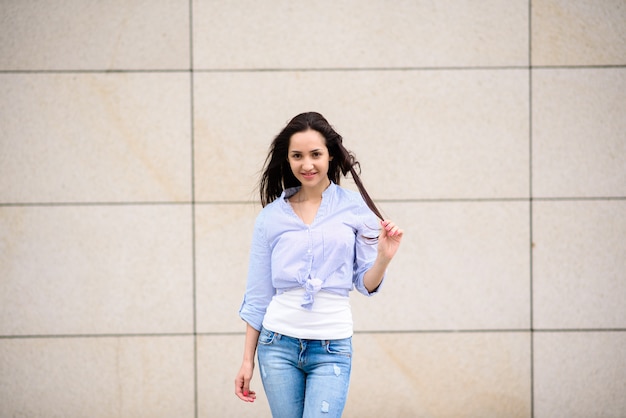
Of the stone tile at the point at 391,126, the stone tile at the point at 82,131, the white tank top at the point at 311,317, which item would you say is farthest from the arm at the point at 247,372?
the stone tile at the point at 82,131

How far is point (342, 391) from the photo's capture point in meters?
2.52

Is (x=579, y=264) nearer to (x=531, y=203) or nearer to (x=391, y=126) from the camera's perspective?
(x=531, y=203)

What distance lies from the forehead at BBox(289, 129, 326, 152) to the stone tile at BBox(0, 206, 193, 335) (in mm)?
1817

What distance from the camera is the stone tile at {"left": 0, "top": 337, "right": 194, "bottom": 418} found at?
421cm

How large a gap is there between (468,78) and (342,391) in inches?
98.2

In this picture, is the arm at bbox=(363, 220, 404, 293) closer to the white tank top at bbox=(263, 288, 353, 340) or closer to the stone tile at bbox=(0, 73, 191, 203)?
the white tank top at bbox=(263, 288, 353, 340)

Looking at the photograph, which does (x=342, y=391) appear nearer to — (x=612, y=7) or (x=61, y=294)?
(x=61, y=294)

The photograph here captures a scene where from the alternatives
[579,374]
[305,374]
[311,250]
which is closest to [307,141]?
[311,250]

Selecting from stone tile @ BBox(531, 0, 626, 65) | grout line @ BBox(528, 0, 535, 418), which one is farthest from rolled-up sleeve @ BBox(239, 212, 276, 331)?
stone tile @ BBox(531, 0, 626, 65)

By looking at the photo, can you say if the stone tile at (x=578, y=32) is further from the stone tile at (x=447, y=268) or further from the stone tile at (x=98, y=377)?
the stone tile at (x=98, y=377)

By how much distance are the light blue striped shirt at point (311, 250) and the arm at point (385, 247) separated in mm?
96

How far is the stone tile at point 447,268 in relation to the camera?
4219 millimetres

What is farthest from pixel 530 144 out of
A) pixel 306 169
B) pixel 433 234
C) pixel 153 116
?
pixel 153 116

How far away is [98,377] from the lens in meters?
4.22
